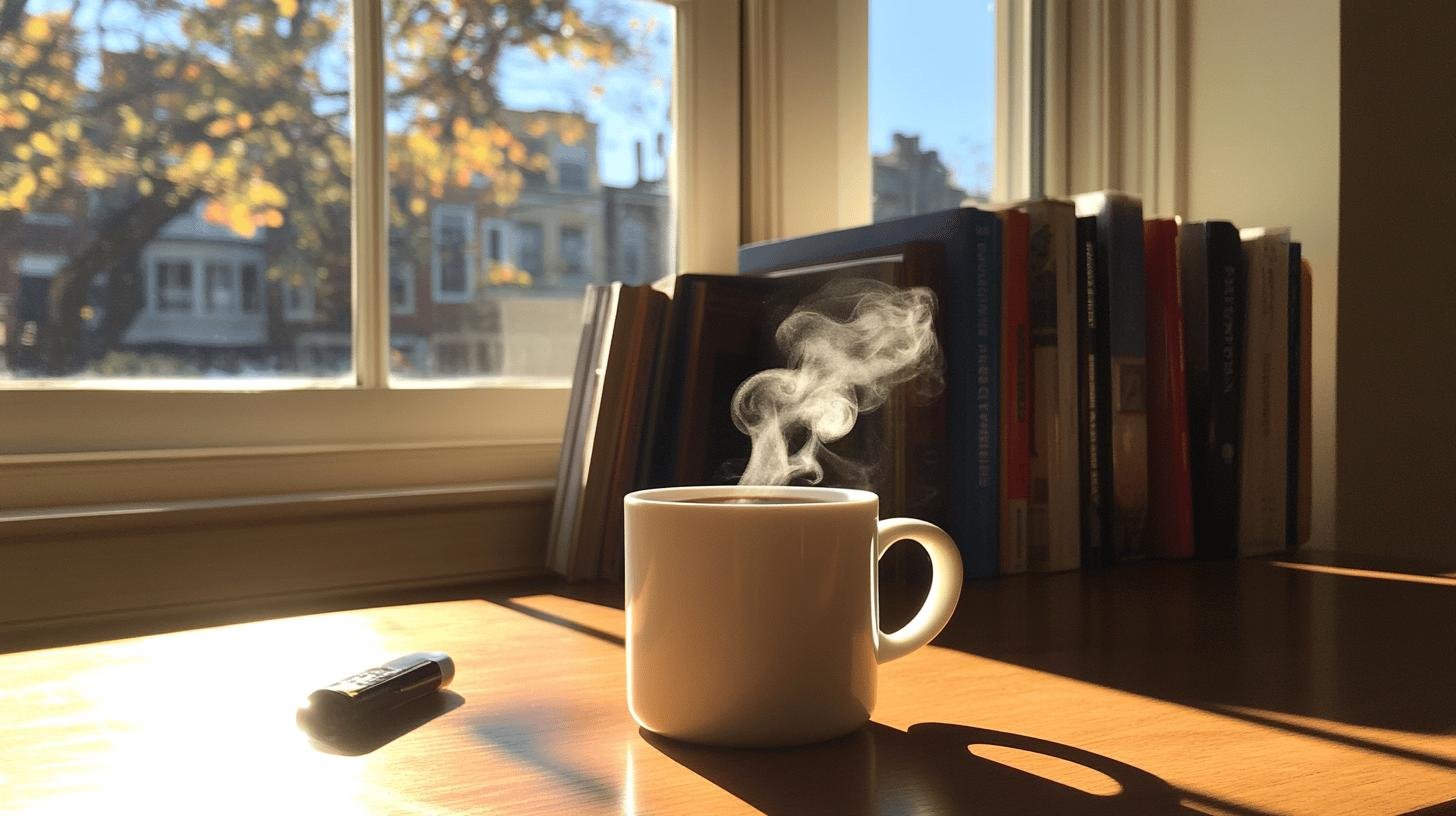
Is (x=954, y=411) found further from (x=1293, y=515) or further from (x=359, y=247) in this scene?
(x=359, y=247)

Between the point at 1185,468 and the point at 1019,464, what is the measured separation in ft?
0.78

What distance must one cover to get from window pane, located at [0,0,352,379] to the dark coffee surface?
727 millimetres

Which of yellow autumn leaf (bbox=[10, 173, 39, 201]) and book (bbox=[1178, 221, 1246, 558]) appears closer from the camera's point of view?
yellow autumn leaf (bbox=[10, 173, 39, 201])

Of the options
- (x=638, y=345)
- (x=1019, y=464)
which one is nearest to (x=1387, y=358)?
(x=1019, y=464)

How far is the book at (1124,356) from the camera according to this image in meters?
1.16

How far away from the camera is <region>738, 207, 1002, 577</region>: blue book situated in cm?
105

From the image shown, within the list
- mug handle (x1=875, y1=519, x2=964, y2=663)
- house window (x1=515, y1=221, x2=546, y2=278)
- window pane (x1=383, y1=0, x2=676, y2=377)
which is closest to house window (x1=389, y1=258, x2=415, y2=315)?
window pane (x1=383, y1=0, x2=676, y2=377)

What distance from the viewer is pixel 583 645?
0.78 metres

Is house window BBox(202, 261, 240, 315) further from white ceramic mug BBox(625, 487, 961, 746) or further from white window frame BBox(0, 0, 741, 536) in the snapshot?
white ceramic mug BBox(625, 487, 961, 746)

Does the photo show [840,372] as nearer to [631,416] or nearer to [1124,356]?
[631,416]

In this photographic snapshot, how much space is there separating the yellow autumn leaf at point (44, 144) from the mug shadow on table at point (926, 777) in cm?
84

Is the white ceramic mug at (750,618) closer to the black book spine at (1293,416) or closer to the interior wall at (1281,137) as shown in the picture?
A: the black book spine at (1293,416)

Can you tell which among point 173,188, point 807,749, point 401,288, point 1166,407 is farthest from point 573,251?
point 807,749

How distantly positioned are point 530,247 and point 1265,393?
2.78ft
